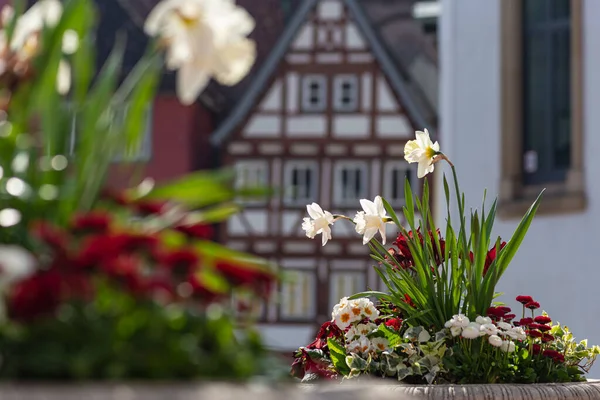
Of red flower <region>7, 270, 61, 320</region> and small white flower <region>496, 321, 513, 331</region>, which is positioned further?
small white flower <region>496, 321, 513, 331</region>

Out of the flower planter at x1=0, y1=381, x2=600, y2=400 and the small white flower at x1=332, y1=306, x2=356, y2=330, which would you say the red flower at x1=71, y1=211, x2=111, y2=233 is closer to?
the flower planter at x1=0, y1=381, x2=600, y2=400

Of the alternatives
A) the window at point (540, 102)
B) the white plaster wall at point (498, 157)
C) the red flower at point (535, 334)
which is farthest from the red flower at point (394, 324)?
the window at point (540, 102)

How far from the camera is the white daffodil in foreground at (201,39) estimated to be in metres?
1.52

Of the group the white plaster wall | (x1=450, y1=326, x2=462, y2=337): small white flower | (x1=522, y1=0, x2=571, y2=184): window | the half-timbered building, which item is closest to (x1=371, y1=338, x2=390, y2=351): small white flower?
(x1=450, y1=326, x2=462, y2=337): small white flower

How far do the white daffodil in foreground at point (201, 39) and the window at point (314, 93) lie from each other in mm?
18615

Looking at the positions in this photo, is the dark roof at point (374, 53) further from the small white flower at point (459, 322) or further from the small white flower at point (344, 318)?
the small white flower at point (459, 322)

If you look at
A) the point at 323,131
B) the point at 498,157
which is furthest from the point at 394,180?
the point at 498,157

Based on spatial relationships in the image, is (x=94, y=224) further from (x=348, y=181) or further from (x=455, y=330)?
(x=348, y=181)

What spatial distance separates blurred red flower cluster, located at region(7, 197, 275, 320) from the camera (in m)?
1.26

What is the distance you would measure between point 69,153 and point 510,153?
1059cm

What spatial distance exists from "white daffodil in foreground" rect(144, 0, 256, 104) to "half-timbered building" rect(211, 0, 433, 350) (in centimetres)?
1827

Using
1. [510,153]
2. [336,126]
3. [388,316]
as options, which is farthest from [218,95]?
[388,316]

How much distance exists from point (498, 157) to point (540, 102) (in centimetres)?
67

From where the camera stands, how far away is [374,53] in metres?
20.0
